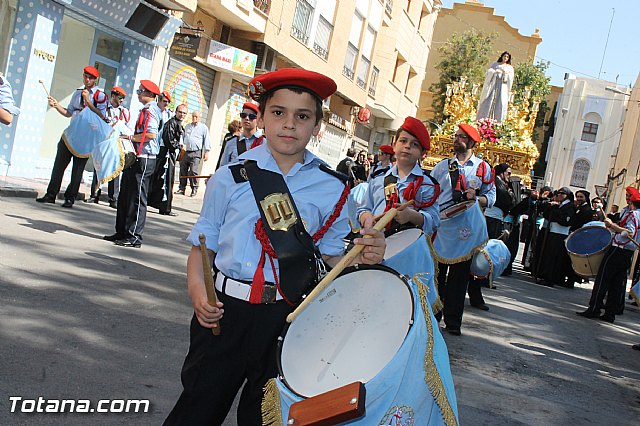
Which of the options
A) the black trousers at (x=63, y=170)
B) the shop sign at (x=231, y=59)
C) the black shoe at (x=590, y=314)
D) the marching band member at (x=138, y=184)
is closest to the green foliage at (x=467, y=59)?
the shop sign at (x=231, y=59)

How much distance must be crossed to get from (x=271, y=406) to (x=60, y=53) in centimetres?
1477

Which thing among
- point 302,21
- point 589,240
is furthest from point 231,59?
point 589,240

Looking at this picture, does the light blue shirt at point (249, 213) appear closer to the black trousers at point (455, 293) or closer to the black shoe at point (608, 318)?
the black trousers at point (455, 293)

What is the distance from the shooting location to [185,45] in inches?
758

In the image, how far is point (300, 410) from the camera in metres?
2.43

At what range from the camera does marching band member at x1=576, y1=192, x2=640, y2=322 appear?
1102 cm

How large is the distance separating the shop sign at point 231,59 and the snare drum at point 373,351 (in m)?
18.8

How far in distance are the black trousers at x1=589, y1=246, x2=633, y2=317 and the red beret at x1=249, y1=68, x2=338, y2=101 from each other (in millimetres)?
9460

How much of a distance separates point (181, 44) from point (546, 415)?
15636 mm

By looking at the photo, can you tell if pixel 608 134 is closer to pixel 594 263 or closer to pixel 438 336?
pixel 594 263

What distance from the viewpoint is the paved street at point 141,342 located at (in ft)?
14.5

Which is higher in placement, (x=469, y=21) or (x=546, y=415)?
(x=469, y=21)

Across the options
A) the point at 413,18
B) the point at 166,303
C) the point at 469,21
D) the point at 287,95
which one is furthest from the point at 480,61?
the point at 287,95

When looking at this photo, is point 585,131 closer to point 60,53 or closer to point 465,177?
point 60,53
